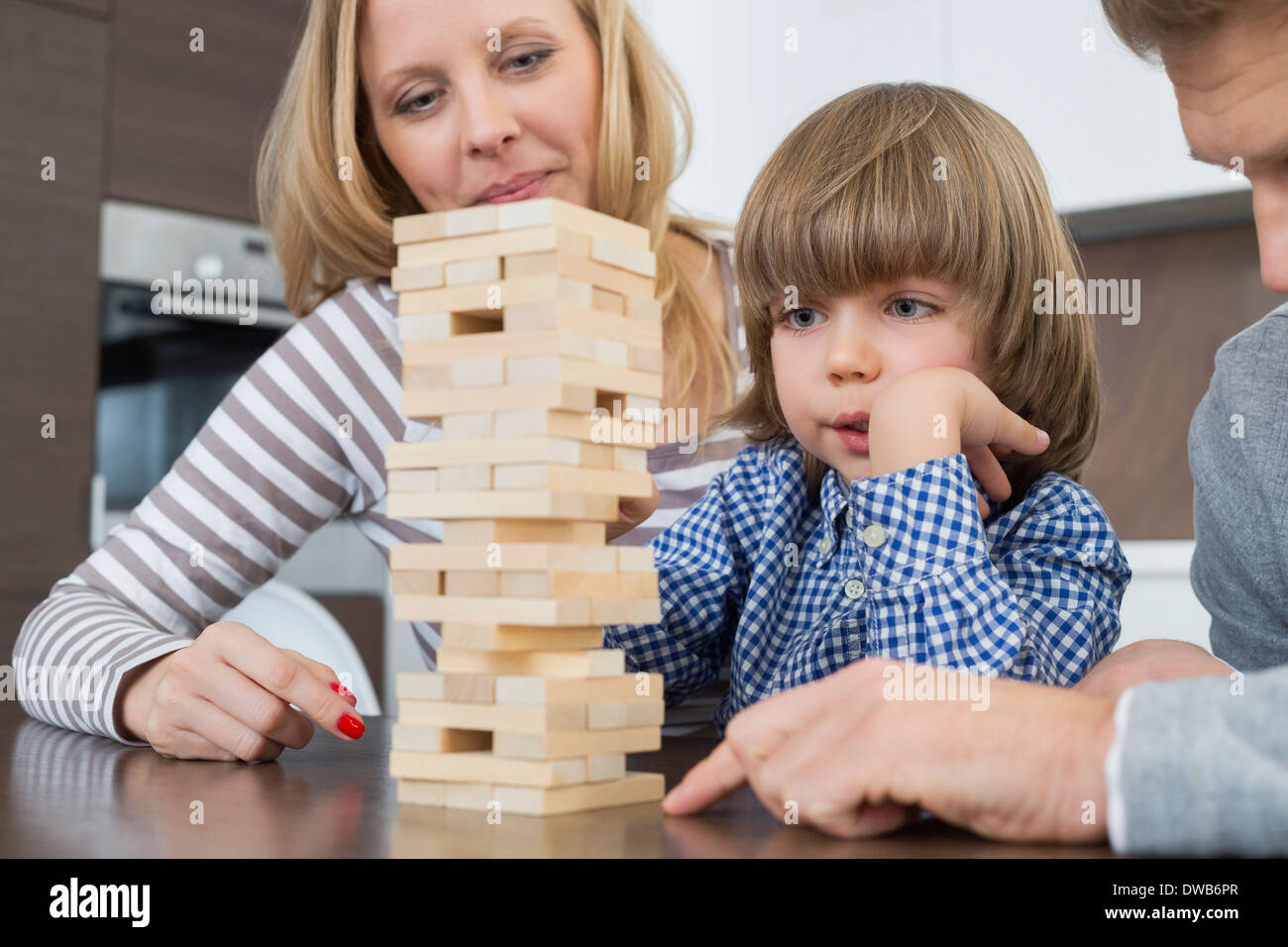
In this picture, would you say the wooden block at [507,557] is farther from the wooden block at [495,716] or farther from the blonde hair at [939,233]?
the blonde hair at [939,233]

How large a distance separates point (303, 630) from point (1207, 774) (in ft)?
4.91

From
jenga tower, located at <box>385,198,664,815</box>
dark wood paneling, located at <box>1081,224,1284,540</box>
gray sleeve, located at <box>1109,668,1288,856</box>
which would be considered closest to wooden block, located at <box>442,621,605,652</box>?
jenga tower, located at <box>385,198,664,815</box>

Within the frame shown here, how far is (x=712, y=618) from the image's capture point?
1318mm

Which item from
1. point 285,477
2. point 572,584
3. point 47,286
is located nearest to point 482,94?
point 285,477

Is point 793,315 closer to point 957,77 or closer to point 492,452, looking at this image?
point 492,452

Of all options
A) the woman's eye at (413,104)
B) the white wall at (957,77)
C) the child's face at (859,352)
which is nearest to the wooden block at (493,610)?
the child's face at (859,352)

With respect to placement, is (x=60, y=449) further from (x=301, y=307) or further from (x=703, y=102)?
(x=703, y=102)

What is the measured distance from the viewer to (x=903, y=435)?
103 cm

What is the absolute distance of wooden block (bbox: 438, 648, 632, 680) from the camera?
2.45 ft

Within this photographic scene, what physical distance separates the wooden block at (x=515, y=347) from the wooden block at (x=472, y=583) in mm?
127

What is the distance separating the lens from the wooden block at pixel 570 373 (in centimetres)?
73

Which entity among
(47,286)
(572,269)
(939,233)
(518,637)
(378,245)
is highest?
(47,286)
